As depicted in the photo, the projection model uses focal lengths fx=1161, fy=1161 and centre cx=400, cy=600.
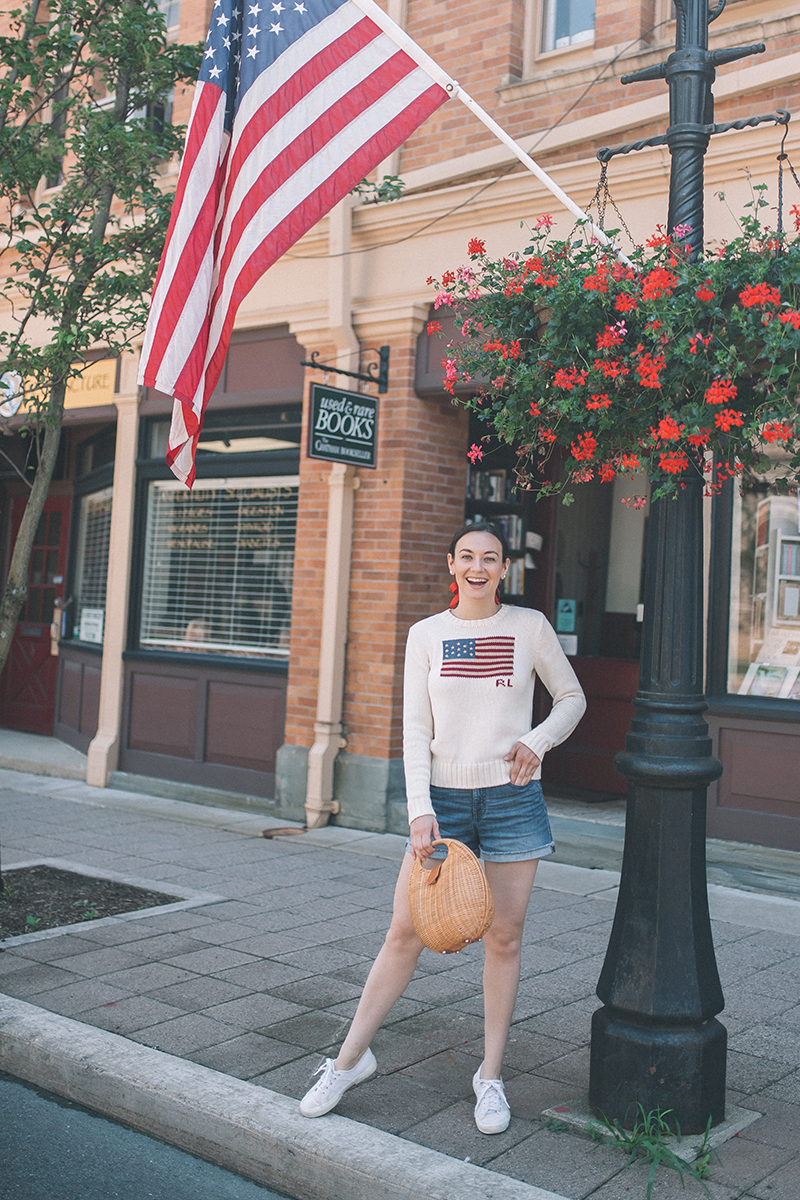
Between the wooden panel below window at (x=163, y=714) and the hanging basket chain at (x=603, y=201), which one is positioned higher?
the hanging basket chain at (x=603, y=201)

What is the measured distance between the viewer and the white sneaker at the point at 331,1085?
3.66m

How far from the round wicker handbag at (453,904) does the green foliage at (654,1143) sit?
0.78 metres

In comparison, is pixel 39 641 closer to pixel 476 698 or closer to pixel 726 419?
pixel 476 698

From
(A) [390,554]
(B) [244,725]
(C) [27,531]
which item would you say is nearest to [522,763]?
(C) [27,531]

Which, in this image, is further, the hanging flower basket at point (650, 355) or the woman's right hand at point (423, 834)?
the woman's right hand at point (423, 834)

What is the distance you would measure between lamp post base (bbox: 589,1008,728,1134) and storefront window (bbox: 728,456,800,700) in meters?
3.78

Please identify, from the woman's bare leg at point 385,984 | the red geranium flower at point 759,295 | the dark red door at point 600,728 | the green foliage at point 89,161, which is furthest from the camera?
the dark red door at point 600,728

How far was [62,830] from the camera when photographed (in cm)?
823

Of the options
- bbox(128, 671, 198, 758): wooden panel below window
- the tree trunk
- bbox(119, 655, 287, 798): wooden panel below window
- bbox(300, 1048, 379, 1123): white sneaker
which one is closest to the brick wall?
bbox(119, 655, 287, 798): wooden panel below window

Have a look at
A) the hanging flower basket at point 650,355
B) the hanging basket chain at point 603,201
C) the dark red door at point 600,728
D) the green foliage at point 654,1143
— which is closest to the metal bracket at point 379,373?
the hanging basket chain at point 603,201

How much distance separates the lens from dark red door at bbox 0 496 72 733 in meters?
12.8

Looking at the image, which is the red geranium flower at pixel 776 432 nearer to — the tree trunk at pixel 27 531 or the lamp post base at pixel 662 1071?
the lamp post base at pixel 662 1071

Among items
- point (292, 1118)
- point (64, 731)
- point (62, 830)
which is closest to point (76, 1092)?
point (292, 1118)

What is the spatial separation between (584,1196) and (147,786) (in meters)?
7.09
